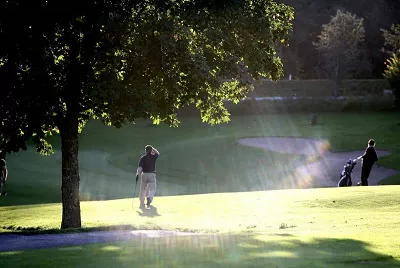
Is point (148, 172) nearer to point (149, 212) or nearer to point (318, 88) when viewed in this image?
point (149, 212)

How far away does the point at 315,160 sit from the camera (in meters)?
48.3

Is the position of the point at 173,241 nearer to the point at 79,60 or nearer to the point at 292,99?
the point at 79,60

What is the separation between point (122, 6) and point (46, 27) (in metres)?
2.36

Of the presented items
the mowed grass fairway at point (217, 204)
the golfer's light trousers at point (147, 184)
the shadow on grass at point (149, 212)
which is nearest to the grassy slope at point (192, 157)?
the mowed grass fairway at point (217, 204)

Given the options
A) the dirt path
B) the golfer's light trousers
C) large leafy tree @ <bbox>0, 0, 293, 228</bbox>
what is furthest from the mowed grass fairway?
large leafy tree @ <bbox>0, 0, 293, 228</bbox>

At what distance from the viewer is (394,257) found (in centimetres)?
1295

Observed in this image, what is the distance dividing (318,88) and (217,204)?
205ft

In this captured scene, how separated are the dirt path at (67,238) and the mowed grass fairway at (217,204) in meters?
1.29

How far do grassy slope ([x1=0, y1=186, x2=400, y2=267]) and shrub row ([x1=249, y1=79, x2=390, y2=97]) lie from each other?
5652 centimetres

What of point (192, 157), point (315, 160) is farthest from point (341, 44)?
point (315, 160)

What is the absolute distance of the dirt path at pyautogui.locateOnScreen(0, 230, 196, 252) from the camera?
17.2m

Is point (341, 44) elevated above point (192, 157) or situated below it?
above

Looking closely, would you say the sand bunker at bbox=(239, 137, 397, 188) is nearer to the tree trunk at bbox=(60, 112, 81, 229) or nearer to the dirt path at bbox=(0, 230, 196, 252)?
the tree trunk at bbox=(60, 112, 81, 229)

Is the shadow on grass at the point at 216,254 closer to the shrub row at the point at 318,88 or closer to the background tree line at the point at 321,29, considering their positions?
the shrub row at the point at 318,88
